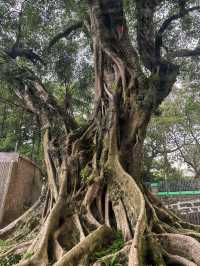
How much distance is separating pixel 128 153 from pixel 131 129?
18.7 inches

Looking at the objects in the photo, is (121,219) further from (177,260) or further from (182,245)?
(177,260)

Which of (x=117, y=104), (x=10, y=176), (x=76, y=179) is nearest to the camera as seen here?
(x=76, y=179)

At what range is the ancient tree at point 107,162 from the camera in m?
3.92

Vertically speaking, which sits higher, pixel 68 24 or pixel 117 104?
pixel 68 24

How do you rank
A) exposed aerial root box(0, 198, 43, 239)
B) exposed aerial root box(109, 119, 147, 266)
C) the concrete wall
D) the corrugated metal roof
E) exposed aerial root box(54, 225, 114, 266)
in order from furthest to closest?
the corrugated metal roof
the concrete wall
exposed aerial root box(0, 198, 43, 239)
exposed aerial root box(109, 119, 147, 266)
exposed aerial root box(54, 225, 114, 266)

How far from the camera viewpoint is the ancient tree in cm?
392

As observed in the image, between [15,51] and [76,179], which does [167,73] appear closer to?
[76,179]

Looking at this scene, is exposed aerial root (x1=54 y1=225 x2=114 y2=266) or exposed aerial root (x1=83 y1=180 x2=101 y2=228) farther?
exposed aerial root (x1=83 y1=180 x2=101 y2=228)

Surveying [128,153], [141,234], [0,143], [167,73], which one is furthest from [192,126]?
[141,234]

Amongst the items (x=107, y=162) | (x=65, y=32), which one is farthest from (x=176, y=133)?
(x=107, y=162)

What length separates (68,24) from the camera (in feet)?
30.1

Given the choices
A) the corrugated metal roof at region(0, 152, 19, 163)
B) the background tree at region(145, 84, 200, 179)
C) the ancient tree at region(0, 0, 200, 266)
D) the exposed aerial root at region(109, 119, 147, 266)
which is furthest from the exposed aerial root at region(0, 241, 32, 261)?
the background tree at region(145, 84, 200, 179)

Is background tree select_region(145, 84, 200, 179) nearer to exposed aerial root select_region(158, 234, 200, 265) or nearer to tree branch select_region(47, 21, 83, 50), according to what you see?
tree branch select_region(47, 21, 83, 50)

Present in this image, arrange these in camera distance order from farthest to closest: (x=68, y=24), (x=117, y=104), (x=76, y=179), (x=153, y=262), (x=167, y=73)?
(x=68, y=24), (x=167, y=73), (x=117, y=104), (x=76, y=179), (x=153, y=262)
